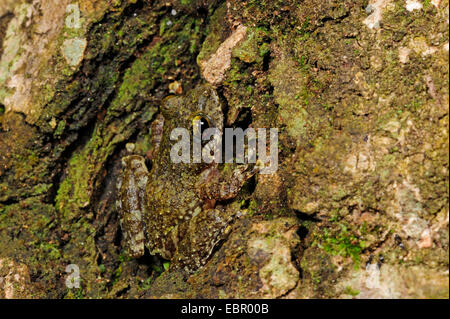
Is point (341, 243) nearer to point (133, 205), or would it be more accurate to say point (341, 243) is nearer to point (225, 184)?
point (225, 184)

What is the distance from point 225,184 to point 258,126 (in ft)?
2.40

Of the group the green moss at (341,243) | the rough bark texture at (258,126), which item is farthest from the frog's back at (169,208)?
the green moss at (341,243)

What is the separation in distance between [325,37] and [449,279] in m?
2.47

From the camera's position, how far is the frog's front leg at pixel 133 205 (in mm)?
4805

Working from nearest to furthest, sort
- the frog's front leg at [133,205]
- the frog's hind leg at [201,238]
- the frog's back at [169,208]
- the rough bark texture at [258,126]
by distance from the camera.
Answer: the rough bark texture at [258,126], the frog's hind leg at [201,238], the frog's back at [169,208], the frog's front leg at [133,205]

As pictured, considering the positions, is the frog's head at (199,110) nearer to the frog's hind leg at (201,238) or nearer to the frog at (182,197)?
the frog at (182,197)

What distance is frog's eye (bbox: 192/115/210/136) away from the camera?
4570mm

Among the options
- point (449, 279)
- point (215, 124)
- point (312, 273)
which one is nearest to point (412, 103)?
point (449, 279)

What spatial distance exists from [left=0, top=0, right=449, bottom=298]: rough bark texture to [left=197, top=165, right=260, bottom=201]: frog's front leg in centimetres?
16

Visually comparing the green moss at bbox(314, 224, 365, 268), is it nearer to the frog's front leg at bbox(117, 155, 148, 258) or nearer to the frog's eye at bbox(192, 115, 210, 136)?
the frog's eye at bbox(192, 115, 210, 136)

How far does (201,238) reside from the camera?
4246 millimetres

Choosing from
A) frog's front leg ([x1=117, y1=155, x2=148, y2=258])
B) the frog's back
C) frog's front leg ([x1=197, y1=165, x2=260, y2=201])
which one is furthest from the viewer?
Answer: frog's front leg ([x1=117, y1=155, x2=148, y2=258])

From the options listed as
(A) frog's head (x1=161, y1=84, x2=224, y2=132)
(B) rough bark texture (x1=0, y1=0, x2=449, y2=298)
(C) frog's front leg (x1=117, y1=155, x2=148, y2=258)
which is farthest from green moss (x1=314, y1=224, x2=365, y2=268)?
(C) frog's front leg (x1=117, y1=155, x2=148, y2=258)

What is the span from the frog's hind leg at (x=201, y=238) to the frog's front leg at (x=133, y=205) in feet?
2.16
